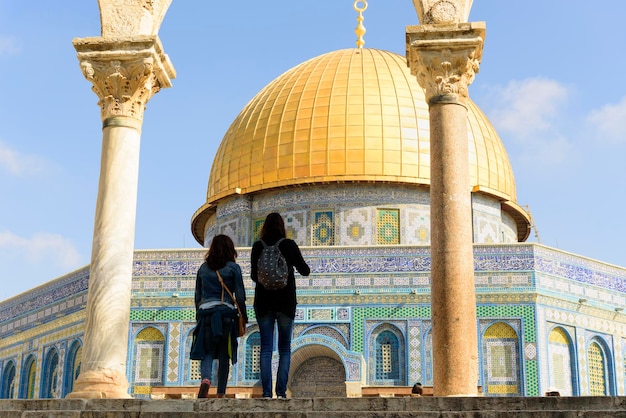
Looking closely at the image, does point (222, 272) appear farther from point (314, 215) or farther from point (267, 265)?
point (314, 215)

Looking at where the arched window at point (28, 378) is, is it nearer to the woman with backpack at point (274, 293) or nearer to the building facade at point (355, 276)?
the building facade at point (355, 276)

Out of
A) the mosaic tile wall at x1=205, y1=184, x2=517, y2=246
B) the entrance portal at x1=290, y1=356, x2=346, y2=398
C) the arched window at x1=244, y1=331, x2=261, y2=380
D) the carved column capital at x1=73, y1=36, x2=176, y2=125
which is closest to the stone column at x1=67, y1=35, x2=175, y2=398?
the carved column capital at x1=73, y1=36, x2=176, y2=125

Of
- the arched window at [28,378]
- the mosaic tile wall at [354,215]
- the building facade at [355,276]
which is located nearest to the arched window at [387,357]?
the building facade at [355,276]

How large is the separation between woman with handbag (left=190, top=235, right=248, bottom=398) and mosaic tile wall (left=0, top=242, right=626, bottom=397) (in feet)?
35.3

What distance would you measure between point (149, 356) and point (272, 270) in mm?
11915

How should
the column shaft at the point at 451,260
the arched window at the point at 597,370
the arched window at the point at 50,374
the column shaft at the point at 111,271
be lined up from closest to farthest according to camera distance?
the column shaft at the point at 451,260 < the column shaft at the point at 111,271 < the arched window at the point at 597,370 < the arched window at the point at 50,374

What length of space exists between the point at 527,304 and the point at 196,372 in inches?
244

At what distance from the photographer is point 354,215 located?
20859 millimetres

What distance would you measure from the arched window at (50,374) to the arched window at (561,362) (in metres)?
9.89

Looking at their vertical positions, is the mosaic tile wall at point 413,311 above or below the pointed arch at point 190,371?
above

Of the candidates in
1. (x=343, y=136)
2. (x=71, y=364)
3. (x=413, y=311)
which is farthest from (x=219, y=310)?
(x=343, y=136)

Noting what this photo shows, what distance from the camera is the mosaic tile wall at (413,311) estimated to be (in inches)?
711

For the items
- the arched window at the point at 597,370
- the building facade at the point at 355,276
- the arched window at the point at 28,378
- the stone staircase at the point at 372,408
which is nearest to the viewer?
the stone staircase at the point at 372,408

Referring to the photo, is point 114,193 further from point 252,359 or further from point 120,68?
point 252,359
